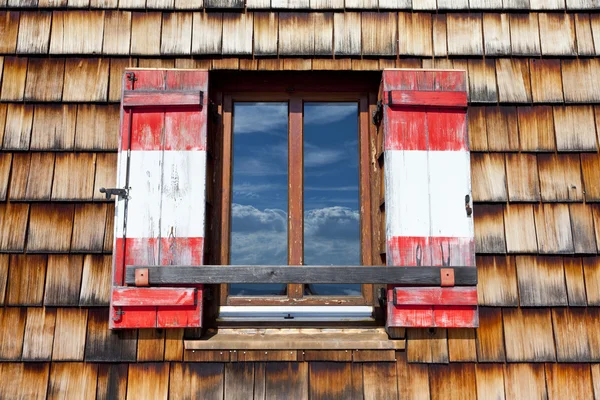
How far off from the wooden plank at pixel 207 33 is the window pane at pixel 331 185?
60cm

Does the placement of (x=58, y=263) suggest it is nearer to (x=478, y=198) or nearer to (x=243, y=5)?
(x=243, y=5)

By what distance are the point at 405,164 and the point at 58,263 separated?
1808mm

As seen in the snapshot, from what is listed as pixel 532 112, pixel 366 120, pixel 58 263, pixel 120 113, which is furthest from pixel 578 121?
pixel 58 263

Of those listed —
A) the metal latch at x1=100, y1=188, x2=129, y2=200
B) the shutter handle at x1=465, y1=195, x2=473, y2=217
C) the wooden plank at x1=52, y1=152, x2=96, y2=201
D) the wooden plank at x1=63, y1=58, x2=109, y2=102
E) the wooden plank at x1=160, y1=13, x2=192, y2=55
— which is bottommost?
the shutter handle at x1=465, y1=195, x2=473, y2=217

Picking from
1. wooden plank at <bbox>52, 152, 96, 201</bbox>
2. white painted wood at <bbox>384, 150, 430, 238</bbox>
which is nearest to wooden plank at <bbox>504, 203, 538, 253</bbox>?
white painted wood at <bbox>384, 150, 430, 238</bbox>

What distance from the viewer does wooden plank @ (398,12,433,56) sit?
2.32 meters

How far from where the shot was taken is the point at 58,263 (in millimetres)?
2174

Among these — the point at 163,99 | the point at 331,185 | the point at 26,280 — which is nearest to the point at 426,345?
the point at 331,185

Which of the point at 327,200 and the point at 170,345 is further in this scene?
the point at 327,200

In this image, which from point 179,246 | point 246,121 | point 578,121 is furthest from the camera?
point 246,121

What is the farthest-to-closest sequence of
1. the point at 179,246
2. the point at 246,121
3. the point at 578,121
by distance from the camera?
the point at 246,121 < the point at 578,121 < the point at 179,246

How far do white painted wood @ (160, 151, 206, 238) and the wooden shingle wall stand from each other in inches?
13.1

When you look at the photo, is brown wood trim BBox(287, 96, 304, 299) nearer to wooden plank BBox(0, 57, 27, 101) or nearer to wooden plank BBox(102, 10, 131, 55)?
wooden plank BBox(102, 10, 131, 55)

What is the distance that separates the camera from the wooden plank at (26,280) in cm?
215
